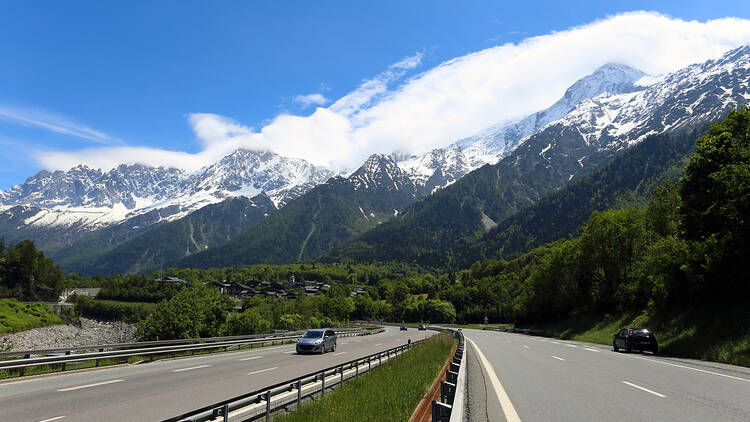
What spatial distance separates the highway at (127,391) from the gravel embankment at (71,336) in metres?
63.2

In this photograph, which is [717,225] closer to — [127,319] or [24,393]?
[24,393]

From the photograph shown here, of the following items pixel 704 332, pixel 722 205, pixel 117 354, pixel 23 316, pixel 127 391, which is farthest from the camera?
pixel 23 316

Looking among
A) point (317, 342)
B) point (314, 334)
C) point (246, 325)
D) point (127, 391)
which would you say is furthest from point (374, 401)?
point (246, 325)

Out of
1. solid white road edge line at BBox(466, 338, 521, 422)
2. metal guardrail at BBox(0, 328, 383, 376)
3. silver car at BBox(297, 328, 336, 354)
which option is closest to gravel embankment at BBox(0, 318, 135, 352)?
metal guardrail at BBox(0, 328, 383, 376)

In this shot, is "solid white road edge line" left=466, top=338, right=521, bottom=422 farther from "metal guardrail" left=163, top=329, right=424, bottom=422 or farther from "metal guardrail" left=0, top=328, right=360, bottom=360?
"metal guardrail" left=0, top=328, right=360, bottom=360

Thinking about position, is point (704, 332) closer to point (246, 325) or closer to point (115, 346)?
point (115, 346)

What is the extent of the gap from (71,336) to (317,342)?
8378cm

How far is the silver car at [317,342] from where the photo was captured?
3041 centimetres

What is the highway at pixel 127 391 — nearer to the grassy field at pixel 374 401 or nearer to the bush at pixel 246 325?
the grassy field at pixel 374 401

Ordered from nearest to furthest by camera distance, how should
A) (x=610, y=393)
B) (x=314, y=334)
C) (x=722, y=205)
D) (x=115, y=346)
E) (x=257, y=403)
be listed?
(x=257, y=403) < (x=610, y=393) < (x=722, y=205) < (x=115, y=346) < (x=314, y=334)

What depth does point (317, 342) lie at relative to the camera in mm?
30641

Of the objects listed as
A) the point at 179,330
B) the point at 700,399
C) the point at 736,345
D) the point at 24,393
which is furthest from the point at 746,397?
the point at 179,330

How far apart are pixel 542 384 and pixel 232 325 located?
191 feet

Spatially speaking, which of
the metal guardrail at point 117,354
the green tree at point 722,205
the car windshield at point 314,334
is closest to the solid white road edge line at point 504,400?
the metal guardrail at point 117,354
